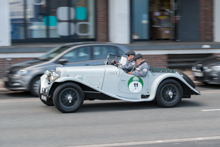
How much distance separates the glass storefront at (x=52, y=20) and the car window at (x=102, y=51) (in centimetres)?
595

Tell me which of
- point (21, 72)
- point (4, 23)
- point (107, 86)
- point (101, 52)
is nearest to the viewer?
point (107, 86)

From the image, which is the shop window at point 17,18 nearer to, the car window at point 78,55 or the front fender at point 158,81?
the car window at point 78,55

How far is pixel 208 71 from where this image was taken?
465 inches

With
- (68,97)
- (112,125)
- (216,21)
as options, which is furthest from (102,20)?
(112,125)

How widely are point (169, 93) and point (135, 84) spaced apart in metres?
0.90

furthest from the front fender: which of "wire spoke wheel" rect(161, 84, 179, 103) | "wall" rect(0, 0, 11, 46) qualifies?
"wall" rect(0, 0, 11, 46)

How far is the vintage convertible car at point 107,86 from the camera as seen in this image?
303 inches

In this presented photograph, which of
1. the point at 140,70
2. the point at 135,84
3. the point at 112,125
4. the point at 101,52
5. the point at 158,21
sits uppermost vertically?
the point at 158,21

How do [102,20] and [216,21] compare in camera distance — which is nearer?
[102,20]

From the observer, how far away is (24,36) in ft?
51.9

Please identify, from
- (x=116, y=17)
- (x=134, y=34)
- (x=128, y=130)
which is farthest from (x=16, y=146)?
(x=134, y=34)

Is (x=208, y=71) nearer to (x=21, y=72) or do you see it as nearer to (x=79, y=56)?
(x=79, y=56)

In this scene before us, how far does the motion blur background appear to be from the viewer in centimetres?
1544

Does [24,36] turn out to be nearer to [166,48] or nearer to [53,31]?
[53,31]
